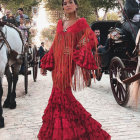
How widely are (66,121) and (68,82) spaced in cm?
44

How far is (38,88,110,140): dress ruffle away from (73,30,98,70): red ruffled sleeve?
0.42 m

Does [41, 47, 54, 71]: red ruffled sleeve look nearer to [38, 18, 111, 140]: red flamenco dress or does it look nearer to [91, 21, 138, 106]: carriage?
[38, 18, 111, 140]: red flamenco dress

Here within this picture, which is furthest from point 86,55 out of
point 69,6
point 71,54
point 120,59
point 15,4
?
point 15,4

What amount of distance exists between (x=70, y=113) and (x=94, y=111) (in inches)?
91.2

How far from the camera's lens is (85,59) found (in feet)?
8.52

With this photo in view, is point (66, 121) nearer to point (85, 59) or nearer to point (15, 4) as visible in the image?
point (85, 59)

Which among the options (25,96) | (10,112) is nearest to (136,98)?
(10,112)

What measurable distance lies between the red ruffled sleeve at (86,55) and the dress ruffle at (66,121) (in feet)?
1.38

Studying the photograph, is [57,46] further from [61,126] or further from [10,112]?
[10,112]

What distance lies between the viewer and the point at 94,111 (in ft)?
16.6

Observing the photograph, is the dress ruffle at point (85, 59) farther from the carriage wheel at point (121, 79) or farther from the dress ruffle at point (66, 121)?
→ the carriage wheel at point (121, 79)

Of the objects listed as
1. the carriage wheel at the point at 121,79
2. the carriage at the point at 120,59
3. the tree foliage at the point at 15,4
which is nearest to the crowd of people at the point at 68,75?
the carriage at the point at 120,59

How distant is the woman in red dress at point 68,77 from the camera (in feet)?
8.96

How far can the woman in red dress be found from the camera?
273 centimetres
